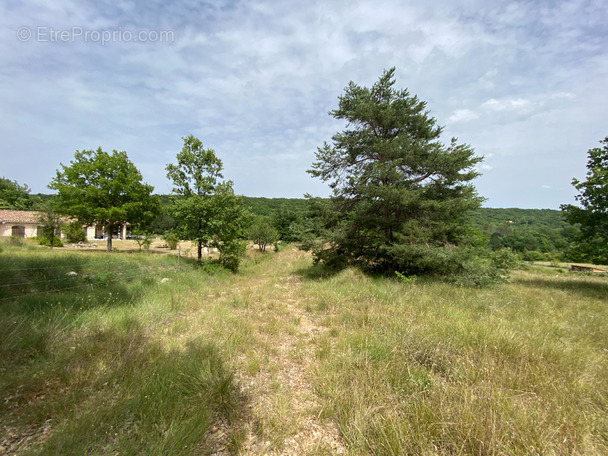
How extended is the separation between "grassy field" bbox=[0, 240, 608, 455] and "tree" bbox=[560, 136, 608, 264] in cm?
973

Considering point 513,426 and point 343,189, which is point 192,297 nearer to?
point 513,426

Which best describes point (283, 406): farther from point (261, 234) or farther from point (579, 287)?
point (261, 234)

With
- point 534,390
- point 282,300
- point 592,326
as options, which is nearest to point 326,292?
point 282,300

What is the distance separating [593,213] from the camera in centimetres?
1124

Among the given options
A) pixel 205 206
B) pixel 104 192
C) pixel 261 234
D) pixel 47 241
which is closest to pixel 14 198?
pixel 47 241

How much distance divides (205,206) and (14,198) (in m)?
63.5

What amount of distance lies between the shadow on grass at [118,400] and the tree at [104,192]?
65.0 feet

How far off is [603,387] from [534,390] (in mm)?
1065

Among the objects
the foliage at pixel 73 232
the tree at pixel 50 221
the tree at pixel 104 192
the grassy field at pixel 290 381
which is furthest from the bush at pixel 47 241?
the grassy field at pixel 290 381

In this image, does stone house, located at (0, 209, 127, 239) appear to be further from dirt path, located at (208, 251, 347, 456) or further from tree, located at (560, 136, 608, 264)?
tree, located at (560, 136, 608, 264)

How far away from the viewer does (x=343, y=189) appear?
1212 centimetres

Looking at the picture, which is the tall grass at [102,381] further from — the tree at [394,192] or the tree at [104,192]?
the tree at [104,192]

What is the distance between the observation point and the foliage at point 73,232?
800 inches

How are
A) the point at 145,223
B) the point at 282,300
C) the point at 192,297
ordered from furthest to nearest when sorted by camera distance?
the point at 145,223 < the point at 282,300 < the point at 192,297
